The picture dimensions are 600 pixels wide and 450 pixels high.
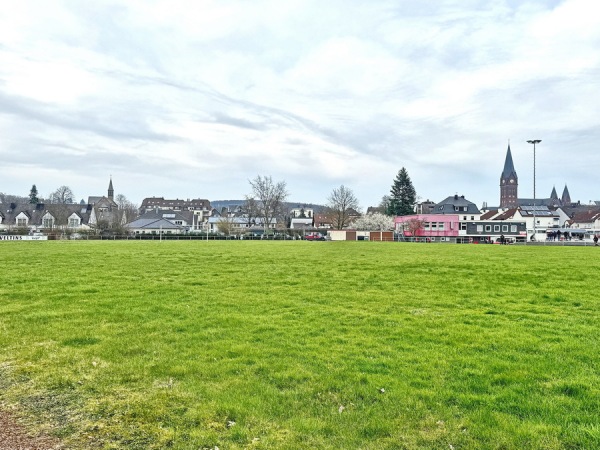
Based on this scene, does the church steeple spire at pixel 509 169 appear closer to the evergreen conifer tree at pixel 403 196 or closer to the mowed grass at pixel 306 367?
the evergreen conifer tree at pixel 403 196

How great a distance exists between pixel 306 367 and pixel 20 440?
135 inches

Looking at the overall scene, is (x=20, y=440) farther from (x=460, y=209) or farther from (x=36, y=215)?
(x=36, y=215)

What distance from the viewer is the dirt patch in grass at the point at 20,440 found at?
4.16 m

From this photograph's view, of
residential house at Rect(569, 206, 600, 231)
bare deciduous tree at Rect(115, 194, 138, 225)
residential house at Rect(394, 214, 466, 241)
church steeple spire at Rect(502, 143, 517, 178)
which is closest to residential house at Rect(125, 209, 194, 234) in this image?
bare deciduous tree at Rect(115, 194, 138, 225)

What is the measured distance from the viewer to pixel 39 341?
776 centimetres

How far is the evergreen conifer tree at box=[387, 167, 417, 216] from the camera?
106 metres

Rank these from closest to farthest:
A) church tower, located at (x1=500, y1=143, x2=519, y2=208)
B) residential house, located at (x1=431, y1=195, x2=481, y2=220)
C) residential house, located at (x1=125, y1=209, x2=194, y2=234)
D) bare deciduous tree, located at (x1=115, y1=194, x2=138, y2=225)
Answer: residential house, located at (x1=125, y1=209, x2=194, y2=234) < residential house, located at (x1=431, y1=195, x2=481, y2=220) < bare deciduous tree, located at (x1=115, y1=194, x2=138, y2=225) < church tower, located at (x1=500, y1=143, x2=519, y2=208)

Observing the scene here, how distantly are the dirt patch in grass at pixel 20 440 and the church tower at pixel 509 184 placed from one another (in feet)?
606

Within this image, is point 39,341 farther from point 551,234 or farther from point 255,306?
point 551,234

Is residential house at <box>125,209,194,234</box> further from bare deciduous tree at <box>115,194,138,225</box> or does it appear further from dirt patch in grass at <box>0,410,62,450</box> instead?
dirt patch in grass at <box>0,410,62,450</box>

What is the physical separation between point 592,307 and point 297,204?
189m

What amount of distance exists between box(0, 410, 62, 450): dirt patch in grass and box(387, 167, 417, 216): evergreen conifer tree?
105068mm

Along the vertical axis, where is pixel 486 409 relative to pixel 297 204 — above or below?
below

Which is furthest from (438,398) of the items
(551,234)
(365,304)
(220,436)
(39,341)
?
(551,234)
